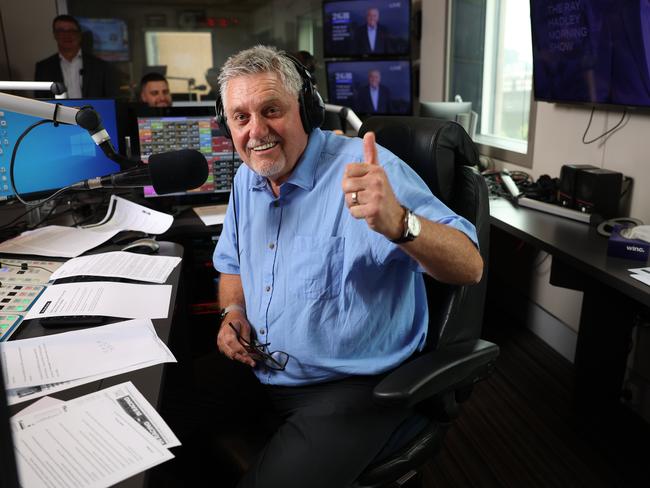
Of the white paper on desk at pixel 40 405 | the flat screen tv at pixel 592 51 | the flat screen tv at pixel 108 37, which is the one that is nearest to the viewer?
the white paper on desk at pixel 40 405

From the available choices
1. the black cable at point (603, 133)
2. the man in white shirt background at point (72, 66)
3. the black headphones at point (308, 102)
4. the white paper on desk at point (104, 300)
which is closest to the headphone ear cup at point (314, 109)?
the black headphones at point (308, 102)

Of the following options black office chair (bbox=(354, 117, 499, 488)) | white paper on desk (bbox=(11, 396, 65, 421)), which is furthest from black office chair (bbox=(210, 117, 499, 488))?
white paper on desk (bbox=(11, 396, 65, 421))

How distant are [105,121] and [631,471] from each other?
2.18 metres

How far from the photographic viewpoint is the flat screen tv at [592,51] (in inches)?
74.6

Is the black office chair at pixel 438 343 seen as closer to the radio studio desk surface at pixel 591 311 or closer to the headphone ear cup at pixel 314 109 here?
the headphone ear cup at pixel 314 109

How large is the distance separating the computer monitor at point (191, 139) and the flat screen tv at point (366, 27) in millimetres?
1999

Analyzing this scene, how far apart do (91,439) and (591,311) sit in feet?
5.79

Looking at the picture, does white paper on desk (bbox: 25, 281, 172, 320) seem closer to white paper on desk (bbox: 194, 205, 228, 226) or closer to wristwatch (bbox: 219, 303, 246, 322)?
wristwatch (bbox: 219, 303, 246, 322)

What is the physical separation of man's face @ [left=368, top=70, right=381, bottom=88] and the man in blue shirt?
108 inches

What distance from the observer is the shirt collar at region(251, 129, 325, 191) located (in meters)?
1.28

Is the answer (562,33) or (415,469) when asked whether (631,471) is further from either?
(562,33)

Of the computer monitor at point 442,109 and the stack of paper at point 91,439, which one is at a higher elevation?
the computer monitor at point 442,109

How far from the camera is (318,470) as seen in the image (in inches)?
40.8

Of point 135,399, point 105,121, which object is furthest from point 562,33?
point 135,399
